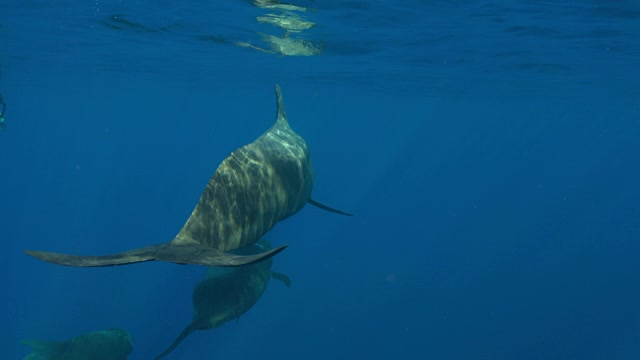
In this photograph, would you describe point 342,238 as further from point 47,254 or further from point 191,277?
point 47,254

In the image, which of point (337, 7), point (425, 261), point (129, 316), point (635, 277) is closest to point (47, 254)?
point (337, 7)

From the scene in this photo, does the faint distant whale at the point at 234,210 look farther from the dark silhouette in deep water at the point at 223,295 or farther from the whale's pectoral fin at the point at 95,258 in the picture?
the dark silhouette in deep water at the point at 223,295

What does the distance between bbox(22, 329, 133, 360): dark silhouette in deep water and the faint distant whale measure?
4.33m

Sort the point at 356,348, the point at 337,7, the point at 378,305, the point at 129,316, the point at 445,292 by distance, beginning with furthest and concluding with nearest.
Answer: the point at 445,292 < the point at 378,305 < the point at 129,316 < the point at 356,348 < the point at 337,7

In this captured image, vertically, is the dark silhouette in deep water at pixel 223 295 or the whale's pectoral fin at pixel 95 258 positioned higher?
the whale's pectoral fin at pixel 95 258

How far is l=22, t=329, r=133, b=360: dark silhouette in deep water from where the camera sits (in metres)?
8.99

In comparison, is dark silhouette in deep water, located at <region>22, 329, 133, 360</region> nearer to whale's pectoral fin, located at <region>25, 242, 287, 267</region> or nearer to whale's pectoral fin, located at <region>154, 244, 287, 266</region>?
whale's pectoral fin, located at <region>25, 242, 287, 267</region>

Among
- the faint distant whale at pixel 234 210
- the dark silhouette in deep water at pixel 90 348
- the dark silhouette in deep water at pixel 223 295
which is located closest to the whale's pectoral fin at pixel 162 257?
the faint distant whale at pixel 234 210

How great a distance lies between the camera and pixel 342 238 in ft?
140

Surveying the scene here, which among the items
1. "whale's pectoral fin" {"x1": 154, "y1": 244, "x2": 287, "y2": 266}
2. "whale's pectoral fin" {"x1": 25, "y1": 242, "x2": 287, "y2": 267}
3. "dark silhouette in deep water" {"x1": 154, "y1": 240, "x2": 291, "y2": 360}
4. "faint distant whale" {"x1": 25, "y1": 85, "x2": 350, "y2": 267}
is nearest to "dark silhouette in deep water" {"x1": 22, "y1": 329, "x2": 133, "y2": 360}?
"dark silhouette in deep water" {"x1": 154, "y1": 240, "x2": 291, "y2": 360}

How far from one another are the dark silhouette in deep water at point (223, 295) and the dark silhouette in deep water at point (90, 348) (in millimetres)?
2249

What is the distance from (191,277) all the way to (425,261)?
58.1 ft

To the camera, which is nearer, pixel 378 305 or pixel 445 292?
pixel 378 305

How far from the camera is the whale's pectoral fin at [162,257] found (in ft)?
14.8
